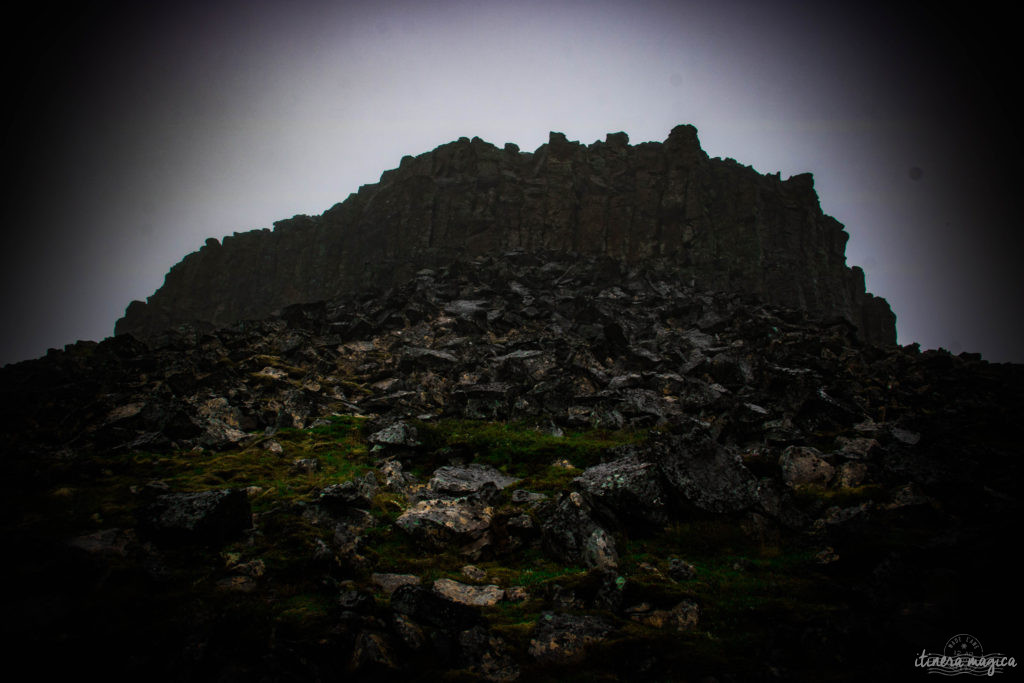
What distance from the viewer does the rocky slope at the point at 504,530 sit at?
6277 mm

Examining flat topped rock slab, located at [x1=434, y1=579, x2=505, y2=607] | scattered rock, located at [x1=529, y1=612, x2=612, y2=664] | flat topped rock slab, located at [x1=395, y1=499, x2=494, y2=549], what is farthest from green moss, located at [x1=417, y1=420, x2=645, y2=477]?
scattered rock, located at [x1=529, y1=612, x2=612, y2=664]

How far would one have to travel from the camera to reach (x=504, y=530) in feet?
35.9

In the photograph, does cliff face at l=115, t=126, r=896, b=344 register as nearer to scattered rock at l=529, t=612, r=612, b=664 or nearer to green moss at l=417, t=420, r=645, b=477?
green moss at l=417, t=420, r=645, b=477

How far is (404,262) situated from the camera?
67.6 meters

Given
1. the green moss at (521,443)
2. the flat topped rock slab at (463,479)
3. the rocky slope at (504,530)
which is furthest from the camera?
the green moss at (521,443)

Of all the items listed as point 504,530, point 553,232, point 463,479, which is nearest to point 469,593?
point 504,530

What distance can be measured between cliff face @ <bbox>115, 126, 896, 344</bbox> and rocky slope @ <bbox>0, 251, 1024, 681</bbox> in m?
43.4

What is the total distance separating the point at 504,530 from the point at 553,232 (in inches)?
2554

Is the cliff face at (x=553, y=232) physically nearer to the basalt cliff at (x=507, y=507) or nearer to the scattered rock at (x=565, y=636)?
the basalt cliff at (x=507, y=507)

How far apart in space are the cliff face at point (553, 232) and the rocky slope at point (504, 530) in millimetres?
43420

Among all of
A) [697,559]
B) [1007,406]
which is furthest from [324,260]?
[1007,406]

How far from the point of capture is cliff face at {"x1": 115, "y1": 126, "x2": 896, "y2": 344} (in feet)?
215

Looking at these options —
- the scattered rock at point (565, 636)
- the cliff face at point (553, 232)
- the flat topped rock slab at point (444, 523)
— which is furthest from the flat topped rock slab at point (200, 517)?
the cliff face at point (553, 232)

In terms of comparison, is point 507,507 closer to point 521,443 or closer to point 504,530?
point 504,530
